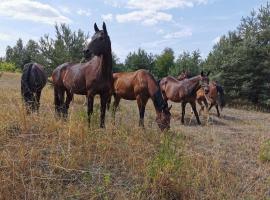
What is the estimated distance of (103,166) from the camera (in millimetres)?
5102

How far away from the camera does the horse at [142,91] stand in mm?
9052

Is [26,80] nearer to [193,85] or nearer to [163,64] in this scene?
[193,85]

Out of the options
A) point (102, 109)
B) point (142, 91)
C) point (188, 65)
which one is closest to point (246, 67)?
point (188, 65)

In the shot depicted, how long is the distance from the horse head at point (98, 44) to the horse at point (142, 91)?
6.13 ft

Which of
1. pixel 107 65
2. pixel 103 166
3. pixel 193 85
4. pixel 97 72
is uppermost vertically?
pixel 107 65

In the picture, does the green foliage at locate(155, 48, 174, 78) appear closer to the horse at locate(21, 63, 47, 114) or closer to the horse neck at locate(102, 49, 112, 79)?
the horse at locate(21, 63, 47, 114)

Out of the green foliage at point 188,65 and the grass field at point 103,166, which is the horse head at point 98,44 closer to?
the grass field at point 103,166

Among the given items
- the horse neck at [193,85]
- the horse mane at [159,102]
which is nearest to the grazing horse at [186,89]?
the horse neck at [193,85]

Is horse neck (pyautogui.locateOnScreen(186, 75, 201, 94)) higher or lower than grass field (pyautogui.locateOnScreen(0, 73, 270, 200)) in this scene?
higher

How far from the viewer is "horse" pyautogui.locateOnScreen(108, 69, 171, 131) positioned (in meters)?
9.05

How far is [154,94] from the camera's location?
31.8ft

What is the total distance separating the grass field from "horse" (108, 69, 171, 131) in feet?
8.35

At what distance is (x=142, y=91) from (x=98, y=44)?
328 centimetres

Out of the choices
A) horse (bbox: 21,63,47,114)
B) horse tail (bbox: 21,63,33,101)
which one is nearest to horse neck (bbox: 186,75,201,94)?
horse (bbox: 21,63,47,114)
